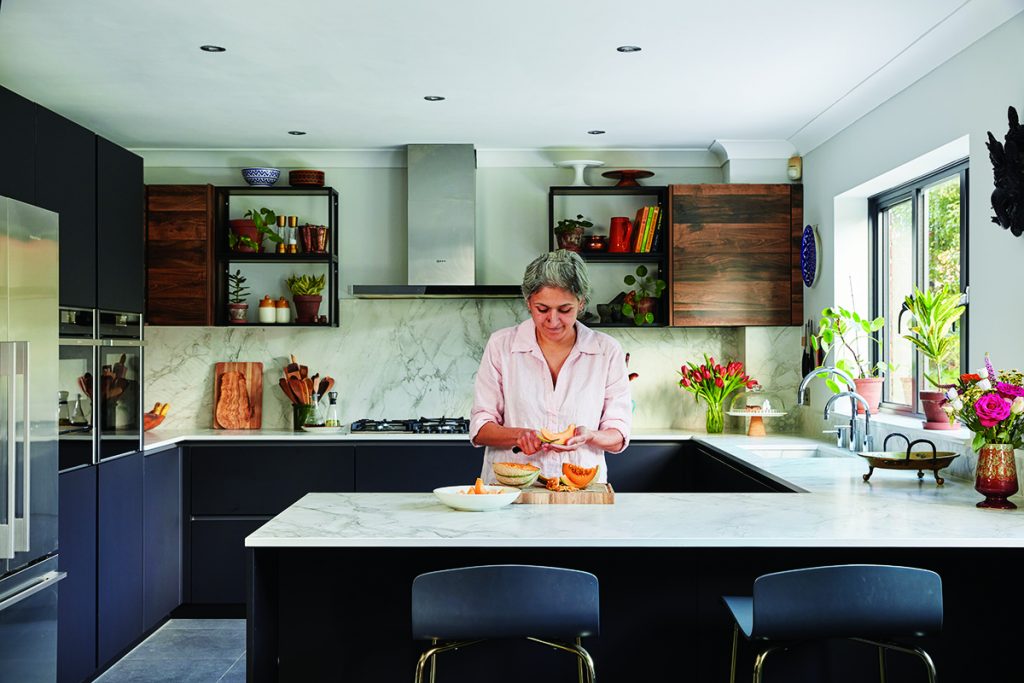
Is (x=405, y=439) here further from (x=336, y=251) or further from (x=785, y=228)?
(x=785, y=228)

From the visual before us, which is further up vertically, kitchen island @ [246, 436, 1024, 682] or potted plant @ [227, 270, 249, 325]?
potted plant @ [227, 270, 249, 325]

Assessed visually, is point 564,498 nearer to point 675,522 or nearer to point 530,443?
point 530,443

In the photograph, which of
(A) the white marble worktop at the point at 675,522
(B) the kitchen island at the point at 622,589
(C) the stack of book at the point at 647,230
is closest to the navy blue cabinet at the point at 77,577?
(A) the white marble worktop at the point at 675,522

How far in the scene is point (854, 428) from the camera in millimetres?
4336

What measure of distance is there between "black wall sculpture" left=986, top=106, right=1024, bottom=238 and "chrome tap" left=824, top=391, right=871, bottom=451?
1141 millimetres

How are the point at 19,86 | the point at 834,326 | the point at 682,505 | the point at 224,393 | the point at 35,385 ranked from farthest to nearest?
the point at 224,393
the point at 834,326
the point at 19,86
the point at 35,385
the point at 682,505

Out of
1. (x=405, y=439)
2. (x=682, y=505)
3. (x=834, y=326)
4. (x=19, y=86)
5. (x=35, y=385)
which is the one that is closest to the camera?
(x=682, y=505)

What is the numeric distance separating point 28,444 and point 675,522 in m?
1.97

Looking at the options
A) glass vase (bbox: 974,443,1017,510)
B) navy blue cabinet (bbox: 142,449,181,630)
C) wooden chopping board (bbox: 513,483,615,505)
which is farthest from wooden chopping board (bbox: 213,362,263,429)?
glass vase (bbox: 974,443,1017,510)

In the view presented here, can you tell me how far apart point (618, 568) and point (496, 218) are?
11.5ft

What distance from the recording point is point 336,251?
5785mm

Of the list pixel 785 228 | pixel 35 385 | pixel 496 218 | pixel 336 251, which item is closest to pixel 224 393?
A: pixel 336 251

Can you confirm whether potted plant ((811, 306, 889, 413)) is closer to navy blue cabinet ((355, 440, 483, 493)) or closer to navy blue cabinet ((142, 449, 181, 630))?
navy blue cabinet ((355, 440, 483, 493))

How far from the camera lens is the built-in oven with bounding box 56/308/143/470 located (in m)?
3.70
